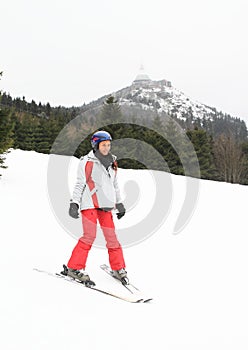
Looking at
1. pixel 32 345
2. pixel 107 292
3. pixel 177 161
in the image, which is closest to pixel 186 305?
pixel 107 292

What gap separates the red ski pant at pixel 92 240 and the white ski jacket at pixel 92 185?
12cm

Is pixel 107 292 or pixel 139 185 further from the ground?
pixel 139 185

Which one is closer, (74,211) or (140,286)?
(74,211)

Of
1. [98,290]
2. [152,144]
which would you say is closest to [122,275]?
[98,290]

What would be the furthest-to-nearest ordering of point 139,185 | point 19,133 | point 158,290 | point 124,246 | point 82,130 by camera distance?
point 19,133, point 82,130, point 139,185, point 124,246, point 158,290

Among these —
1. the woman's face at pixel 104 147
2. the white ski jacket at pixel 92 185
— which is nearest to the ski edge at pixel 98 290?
the white ski jacket at pixel 92 185

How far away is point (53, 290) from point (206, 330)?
1649mm

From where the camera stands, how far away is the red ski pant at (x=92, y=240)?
4551 millimetres

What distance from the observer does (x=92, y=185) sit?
4.70 m

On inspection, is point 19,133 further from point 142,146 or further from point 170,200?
point 170,200

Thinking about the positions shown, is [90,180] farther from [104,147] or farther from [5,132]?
[5,132]

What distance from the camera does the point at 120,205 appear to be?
5.07 metres

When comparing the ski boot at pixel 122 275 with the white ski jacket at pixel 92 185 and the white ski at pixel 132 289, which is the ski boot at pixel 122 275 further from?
the white ski jacket at pixel 92 185

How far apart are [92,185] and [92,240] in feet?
2.41
